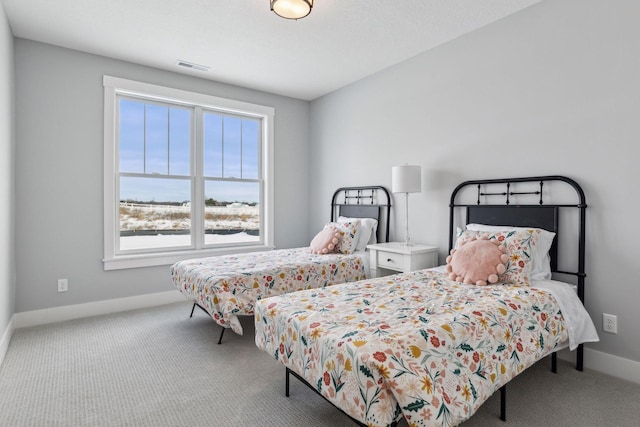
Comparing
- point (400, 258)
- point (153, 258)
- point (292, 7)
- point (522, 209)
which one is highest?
point (292, 7)

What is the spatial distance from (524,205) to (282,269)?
203 cm

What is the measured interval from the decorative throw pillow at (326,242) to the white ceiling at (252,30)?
1847mm

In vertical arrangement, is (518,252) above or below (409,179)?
below

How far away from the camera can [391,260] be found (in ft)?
11.0

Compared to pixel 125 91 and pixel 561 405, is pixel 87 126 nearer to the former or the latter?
pixel 125 91

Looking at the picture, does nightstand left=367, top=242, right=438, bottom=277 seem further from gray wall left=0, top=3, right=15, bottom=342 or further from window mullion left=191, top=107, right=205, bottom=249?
gray wall left=0, top=3, right=15, bottom=342

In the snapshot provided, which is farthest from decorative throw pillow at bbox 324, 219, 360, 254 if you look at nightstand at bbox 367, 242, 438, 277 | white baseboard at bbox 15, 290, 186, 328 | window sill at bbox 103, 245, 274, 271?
white baseboard at bbox 15, 290, 186, 328

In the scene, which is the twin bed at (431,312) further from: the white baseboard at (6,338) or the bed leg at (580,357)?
the white baseboard at (6,338)

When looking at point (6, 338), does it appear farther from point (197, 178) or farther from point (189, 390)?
point (197, 178)

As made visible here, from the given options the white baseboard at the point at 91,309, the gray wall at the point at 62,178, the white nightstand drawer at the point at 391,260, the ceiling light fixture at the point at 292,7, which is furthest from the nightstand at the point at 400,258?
the gray wall at the point at 62,178

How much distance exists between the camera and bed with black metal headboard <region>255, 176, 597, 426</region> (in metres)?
1.35

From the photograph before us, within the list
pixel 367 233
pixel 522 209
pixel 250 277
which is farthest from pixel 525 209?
pixel 250 277

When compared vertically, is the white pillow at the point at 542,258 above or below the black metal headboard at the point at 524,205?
below

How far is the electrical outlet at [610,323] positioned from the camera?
7.74 ft
